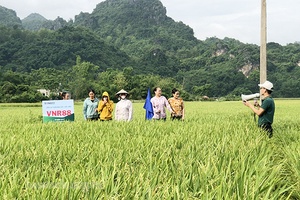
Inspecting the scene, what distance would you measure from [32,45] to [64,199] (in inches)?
3282

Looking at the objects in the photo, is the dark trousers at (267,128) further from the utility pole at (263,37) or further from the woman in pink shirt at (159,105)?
the utility pole at (263,37)

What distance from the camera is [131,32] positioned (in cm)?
13300

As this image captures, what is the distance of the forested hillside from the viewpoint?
195 ft

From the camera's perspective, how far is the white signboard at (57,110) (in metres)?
8.81


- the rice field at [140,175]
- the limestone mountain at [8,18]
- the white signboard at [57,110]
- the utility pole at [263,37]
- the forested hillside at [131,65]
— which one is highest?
the limestone mountain at [8,18]

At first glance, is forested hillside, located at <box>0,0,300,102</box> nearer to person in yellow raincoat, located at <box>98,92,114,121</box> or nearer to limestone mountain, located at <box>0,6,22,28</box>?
person in yellow raincoat, located at <box>98,92,114,121</box>

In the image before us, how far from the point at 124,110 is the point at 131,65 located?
81.4 m

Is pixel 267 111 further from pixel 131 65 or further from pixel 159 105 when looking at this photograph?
pixel 131 65

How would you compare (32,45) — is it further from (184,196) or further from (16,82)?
(184,196)

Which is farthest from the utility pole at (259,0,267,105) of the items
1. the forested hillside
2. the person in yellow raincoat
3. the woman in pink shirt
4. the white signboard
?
the forested hillside

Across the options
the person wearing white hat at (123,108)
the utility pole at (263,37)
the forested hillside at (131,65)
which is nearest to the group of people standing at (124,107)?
the person wearing white hat at (123,108)

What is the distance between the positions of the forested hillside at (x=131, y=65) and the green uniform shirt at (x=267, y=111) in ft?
139

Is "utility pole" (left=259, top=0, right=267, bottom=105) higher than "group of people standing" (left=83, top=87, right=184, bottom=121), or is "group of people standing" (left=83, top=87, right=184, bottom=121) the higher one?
"utility pole" (left=259, top=0, right=267, bottom=105)

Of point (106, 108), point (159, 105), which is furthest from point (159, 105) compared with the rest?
point (106, 108)
